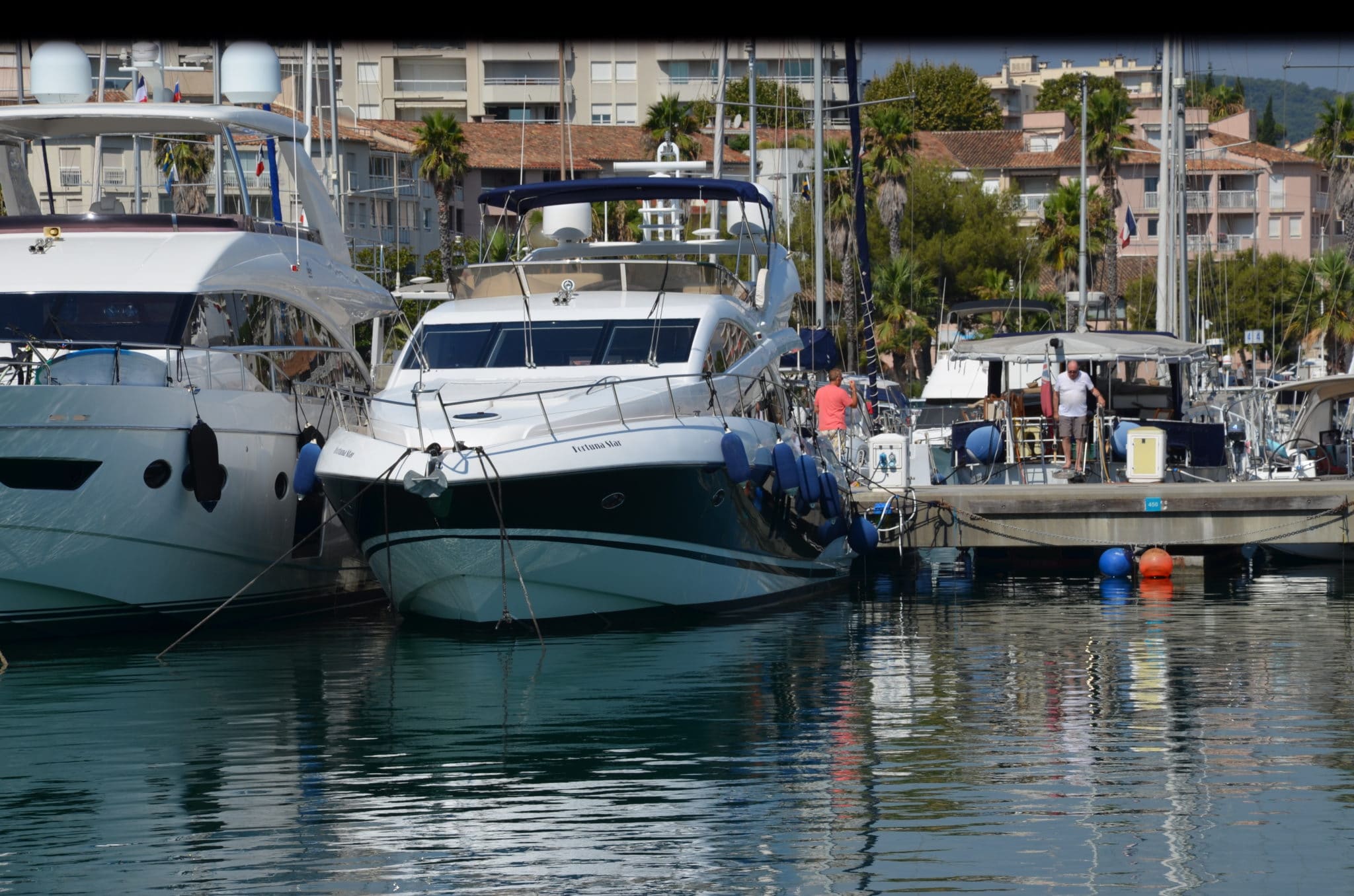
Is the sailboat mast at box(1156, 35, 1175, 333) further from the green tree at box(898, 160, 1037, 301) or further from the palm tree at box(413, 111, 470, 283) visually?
the green tree at box(898, 160, 1037, 301)

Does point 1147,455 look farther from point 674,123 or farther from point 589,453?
point 674,123

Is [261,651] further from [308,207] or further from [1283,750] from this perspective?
[1283,750]

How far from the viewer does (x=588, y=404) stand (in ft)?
49.9

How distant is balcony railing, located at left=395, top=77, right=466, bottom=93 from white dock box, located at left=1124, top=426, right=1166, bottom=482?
65.7 meters

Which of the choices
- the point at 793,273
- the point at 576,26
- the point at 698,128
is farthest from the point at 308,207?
the point at 698,128

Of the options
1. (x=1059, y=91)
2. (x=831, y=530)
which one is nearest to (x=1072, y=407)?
(x=831, y=530)

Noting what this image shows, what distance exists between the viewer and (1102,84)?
299ft

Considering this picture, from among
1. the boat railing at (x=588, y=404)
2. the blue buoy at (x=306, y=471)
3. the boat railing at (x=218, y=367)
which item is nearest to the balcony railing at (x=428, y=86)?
the boat railing at (x=218, y=367)

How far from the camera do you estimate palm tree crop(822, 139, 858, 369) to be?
5244cm

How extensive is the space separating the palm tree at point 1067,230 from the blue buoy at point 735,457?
47.8 m

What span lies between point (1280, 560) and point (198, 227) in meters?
14.6

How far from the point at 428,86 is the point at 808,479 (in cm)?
6808

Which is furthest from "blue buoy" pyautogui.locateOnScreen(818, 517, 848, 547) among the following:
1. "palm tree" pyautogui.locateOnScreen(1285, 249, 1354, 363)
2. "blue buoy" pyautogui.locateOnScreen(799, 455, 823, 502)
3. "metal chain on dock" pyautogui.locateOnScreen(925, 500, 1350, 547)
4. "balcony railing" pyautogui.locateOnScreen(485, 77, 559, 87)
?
"balcony railing" pyautogui.locateOnScreen(485, 77, 559, 87)

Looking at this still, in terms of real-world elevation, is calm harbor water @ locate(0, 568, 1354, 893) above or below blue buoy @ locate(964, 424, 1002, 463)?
below
